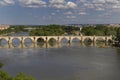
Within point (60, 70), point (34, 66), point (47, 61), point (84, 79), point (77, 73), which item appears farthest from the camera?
point (47, 61)

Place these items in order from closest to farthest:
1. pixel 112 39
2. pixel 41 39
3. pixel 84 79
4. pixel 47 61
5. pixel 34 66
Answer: pixel 84 79
pixel 34 66
pixel 47 61
pixel 112 39
pixel 41 39

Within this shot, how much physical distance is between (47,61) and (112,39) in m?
23.9

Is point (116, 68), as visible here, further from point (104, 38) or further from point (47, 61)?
point (104, 38)

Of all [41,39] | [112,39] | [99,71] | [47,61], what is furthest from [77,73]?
→ [41,39]

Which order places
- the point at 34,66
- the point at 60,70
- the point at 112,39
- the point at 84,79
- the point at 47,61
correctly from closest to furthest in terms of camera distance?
the point at 84,79 → the point at 60,70 → the point at 34,66 → the point at 47,61 → the point at 112,39

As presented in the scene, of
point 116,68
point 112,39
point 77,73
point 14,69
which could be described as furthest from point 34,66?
point 112,39

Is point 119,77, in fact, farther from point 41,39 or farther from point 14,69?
point 41,39

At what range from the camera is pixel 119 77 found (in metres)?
22.4

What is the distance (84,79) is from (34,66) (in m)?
7.56

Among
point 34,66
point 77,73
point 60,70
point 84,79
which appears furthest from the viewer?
point 34,66

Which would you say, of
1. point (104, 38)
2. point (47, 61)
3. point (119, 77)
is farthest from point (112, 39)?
point (119, 77)

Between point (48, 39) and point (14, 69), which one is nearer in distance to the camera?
point (14, 69)

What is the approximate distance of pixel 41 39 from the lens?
57875mm

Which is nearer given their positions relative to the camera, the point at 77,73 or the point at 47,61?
the point at 77,73
